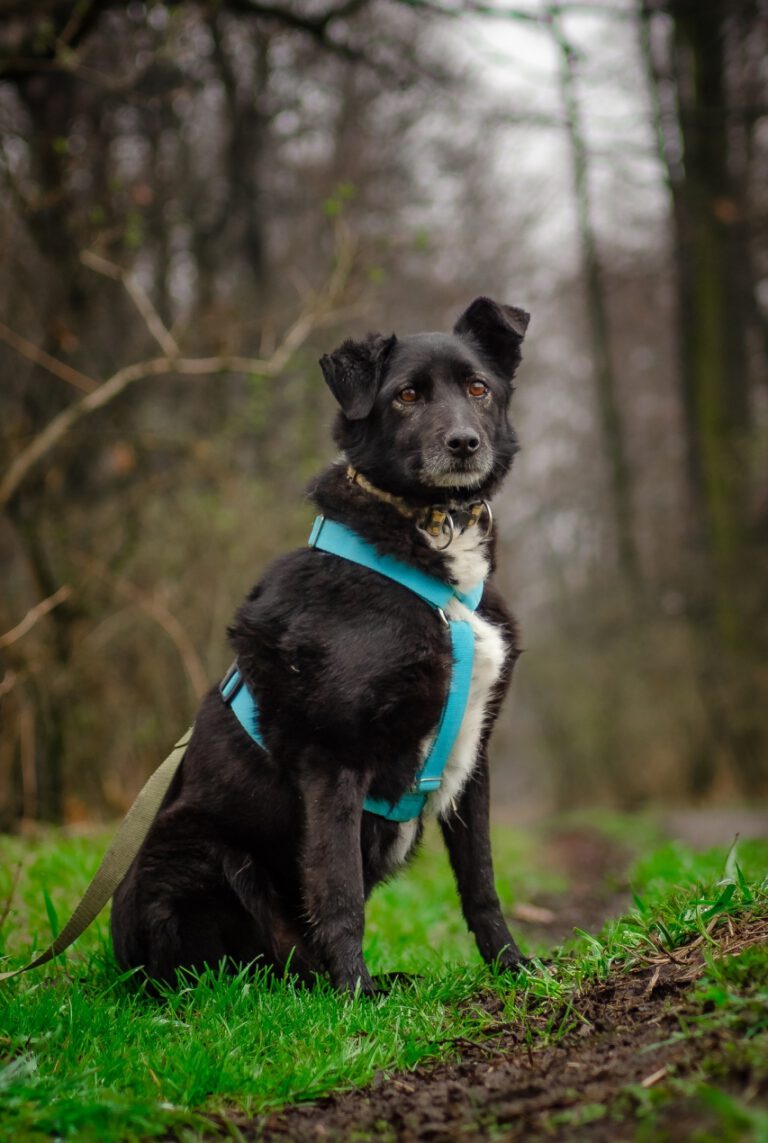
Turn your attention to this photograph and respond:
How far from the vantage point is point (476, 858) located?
359cm

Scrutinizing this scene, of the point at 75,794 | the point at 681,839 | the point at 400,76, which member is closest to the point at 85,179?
the point at 400,76

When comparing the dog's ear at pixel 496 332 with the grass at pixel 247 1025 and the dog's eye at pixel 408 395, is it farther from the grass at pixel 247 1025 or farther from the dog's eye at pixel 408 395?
the grass at pixel 247 1025

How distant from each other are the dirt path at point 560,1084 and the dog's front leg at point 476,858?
0.77 metres

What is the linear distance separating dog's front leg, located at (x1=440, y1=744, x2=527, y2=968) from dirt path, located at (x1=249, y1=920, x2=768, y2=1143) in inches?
30.4

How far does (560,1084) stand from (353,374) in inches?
94.1

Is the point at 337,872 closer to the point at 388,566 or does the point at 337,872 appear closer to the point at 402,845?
the point at 402,845

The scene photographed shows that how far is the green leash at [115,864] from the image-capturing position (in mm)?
3207

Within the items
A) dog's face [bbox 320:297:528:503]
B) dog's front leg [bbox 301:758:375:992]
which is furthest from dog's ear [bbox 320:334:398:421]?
dog's front leg [bbox 301:758:375:992]

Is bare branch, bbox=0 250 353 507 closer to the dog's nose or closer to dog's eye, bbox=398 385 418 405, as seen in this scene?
dog's eye, bbox=398 385 418 405

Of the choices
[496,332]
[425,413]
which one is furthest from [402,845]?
[496,332]

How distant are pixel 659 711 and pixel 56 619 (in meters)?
9.73

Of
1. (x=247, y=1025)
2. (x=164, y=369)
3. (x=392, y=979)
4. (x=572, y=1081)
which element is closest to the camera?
(x=572, y=1081)

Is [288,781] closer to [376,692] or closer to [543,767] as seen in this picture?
[376,692]

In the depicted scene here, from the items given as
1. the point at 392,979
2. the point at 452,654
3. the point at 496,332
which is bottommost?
the point at 392,979
